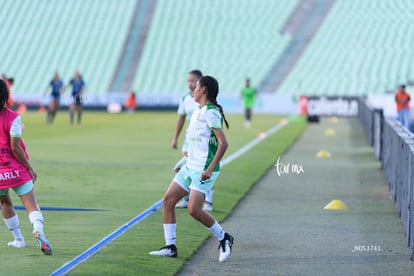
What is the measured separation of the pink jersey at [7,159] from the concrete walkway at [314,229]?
6.34ft

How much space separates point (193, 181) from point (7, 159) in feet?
6.21

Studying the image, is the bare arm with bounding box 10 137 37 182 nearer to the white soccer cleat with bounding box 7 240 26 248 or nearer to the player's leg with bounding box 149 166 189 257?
the white soccer cleat with bounding box 7 240 26 248

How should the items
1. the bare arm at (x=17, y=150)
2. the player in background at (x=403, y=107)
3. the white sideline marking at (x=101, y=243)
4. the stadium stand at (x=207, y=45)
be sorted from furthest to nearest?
1. the stadium stand at (x=207, y=45)
2. the player in background at (x=403, y=107)
3. the bare arm at (x=17, y=150)
4. the white sideline marking at (x=101, y=243)

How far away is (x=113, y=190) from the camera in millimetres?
18188

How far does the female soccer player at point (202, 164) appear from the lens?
34.9ft

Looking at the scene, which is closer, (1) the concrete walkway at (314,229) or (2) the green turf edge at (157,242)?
(2) the green turf edge at (157,242)

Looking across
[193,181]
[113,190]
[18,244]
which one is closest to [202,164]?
[193,181]

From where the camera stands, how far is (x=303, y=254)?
11508 mm

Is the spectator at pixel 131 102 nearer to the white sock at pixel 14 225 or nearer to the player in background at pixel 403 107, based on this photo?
the player in background at pixel 403 107

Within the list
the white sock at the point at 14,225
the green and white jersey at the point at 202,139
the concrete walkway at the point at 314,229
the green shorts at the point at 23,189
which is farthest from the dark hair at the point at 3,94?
the concrete walkway at the point at 314,229

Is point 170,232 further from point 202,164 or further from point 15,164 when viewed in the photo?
point 15,164

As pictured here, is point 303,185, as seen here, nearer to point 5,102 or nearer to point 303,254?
point 303,254

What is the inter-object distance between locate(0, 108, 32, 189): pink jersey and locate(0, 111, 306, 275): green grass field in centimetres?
81

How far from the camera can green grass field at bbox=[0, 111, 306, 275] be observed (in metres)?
10.6
